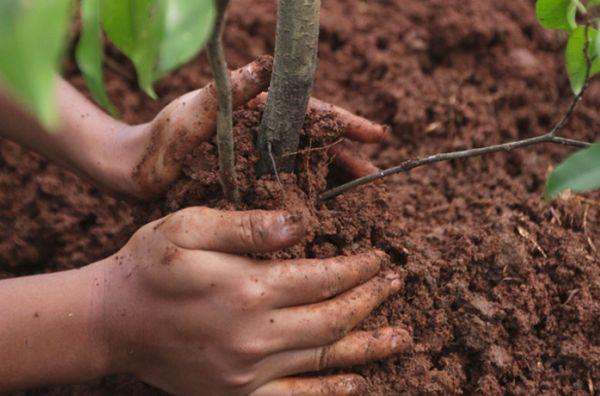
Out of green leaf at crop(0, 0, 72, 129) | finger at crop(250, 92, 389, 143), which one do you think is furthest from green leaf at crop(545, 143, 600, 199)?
green leaf at crop(0, 0, 72, 129)

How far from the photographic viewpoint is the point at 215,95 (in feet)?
3.53

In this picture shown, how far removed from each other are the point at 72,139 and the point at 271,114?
1.38 feet

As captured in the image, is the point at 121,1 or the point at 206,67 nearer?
the point at 121,1

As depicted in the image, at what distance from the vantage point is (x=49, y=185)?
4.86 ft

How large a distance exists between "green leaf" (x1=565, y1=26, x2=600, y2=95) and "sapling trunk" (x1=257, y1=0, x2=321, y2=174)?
1.18 ft

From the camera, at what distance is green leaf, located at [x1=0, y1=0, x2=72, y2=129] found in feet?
1.32

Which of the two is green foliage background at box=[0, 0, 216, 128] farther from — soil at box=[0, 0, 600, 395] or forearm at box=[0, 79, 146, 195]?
forearm at box=[0, 79, 146, 195]

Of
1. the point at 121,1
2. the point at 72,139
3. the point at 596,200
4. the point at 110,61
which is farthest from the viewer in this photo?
the point at 110,61

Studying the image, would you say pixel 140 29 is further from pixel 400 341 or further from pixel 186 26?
pixel 400 341

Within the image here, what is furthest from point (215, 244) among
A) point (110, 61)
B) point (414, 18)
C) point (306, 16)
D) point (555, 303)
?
point (414, 18)

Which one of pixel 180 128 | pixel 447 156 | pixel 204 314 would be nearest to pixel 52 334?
pixel 204 314

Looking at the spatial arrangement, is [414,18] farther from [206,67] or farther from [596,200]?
[596,200]

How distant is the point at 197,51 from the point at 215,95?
1.86 ft

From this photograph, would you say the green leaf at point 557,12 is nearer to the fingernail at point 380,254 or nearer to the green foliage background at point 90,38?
the fingernail at point 380,254
